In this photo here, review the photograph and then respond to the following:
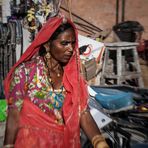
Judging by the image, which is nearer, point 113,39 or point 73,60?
point 73,60

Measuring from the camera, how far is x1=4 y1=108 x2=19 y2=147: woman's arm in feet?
8.13

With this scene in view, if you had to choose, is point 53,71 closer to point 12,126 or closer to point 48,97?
point 48,97

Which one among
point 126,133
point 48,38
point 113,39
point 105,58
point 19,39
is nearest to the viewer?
point 48,38

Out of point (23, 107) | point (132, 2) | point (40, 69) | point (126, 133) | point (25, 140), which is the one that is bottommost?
point (126, 133)

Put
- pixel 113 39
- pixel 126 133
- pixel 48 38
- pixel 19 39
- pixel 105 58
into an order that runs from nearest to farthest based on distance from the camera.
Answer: pixel 48 38 → pixel 126 133 → pixel 19 39 → pixel 105 58 → pixel 113 39

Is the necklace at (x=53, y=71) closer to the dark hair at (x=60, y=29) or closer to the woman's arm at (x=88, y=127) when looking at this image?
the dark hair at (x=60, y=29)

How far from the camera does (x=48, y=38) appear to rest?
2473 millimetres

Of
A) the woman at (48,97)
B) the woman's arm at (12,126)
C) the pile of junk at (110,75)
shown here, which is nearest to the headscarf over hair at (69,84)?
the woman at (48,97)

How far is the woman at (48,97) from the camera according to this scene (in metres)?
2.47

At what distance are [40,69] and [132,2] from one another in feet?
28.3

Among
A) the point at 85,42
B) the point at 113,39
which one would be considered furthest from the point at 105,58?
the point at 113,39

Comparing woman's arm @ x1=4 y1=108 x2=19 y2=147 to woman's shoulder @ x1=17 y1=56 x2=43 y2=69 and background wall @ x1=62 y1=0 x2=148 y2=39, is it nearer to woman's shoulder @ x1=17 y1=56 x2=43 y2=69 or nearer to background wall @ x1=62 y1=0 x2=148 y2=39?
woman's shoulder @ x1=17 y1=56 x2=43 y2=69

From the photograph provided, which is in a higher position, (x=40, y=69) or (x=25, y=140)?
(x=40, y=69)

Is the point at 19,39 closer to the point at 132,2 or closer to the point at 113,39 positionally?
the point at 113,39
